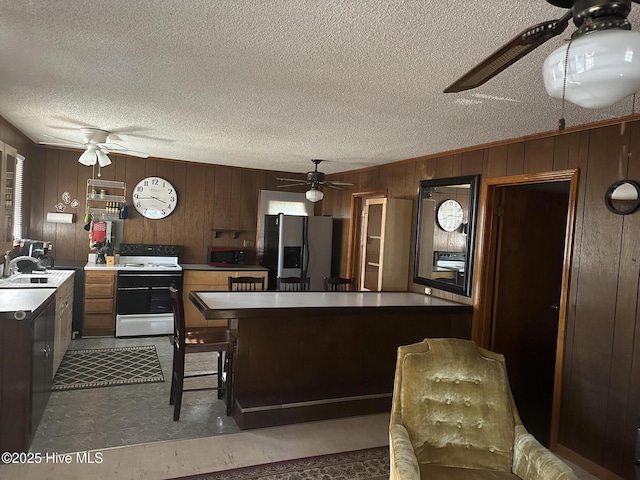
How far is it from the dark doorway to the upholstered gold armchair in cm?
164

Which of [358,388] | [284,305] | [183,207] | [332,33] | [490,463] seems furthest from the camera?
[183,207]

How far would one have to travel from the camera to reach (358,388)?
12.1 feet

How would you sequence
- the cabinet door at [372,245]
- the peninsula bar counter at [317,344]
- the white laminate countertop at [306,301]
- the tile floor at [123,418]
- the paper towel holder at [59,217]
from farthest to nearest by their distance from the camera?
the paper towel holder at [59,217]
the cabinet door at [372,245]
the peninsula bar counter at [317,344]
the white laminate countertop at [306,301]
the tile floor at [123,418]

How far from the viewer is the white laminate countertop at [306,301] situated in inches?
124

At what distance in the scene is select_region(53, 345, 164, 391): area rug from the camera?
385cm

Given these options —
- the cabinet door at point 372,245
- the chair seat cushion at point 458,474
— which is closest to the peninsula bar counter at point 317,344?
the cabinet door at point 372,245

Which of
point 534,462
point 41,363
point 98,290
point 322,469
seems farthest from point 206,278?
point 534,462

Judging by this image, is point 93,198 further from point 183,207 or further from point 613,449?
point 613,449

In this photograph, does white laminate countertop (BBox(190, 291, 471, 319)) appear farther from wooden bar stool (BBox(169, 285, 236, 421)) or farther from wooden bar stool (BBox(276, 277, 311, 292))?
wooden bar stool (BBox(276, 277, 311, 292))

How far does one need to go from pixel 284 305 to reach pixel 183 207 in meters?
3.28

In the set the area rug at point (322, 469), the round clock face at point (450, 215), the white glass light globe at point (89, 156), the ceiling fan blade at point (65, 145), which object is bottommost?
the area rug at point (322, 469)

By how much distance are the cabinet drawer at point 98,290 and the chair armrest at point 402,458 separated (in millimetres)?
4096

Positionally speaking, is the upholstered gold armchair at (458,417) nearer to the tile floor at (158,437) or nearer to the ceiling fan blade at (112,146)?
the tile floor at (158,437)

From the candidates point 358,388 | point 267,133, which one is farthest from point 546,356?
point 267,133
